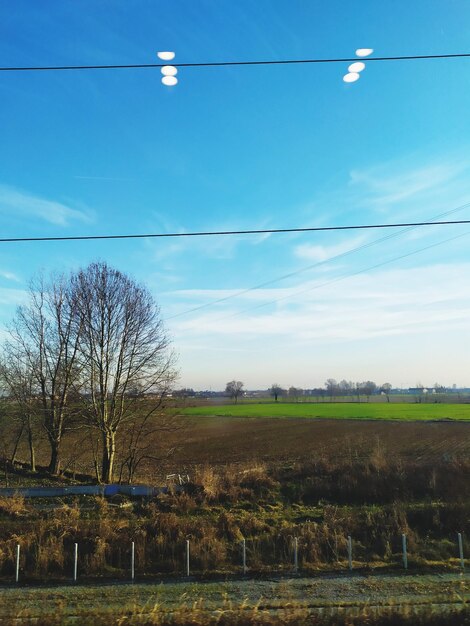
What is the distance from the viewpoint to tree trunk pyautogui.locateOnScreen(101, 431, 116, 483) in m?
33.8

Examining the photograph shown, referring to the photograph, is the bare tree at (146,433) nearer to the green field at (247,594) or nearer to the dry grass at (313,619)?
the green field at (247,594)

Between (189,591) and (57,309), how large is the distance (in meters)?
25.7

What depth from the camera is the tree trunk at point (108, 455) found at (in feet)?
111

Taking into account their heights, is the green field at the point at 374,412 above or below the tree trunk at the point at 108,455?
below

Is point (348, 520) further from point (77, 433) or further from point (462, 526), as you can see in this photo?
point (77, 433)

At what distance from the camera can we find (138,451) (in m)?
35.2

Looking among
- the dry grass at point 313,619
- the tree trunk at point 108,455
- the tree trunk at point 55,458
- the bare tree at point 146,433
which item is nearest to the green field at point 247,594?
the dry grass at point 313,619

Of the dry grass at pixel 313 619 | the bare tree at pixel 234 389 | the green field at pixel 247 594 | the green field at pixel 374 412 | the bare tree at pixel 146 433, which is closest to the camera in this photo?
the dry grass at pixel 313 619

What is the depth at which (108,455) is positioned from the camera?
34.2m

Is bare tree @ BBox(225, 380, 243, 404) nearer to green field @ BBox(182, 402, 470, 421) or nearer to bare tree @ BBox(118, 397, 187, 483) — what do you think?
green field @ BBox(182, 402, 470, 421)

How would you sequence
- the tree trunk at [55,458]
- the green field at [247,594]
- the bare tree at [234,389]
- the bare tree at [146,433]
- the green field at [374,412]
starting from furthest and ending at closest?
the bare tree at [234,389]
the green field at [374,412]
the tree trunk at [55,458]
the bare tree at [146,433]
the green field at [247,594]

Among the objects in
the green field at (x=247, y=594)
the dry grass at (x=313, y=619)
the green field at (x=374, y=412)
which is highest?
the dry grass at (x=313, y=619)

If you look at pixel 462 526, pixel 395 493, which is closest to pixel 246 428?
pixel 395 493

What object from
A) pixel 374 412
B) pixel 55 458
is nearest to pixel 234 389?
pixel 374 412
